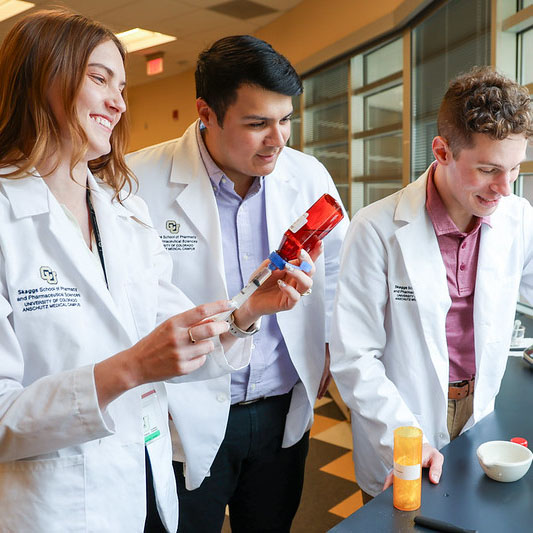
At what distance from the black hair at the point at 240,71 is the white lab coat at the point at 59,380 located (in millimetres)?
649

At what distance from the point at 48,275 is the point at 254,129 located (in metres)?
0.79

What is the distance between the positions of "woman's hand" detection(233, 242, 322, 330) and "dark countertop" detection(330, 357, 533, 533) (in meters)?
0.49

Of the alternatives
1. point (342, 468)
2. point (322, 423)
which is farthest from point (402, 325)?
point (322, 423)

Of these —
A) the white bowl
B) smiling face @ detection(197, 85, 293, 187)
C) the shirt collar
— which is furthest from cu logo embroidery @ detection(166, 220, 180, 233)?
the white bowl

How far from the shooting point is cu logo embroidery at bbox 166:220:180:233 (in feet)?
5.97

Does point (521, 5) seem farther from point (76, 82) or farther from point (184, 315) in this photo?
point (184, 315)

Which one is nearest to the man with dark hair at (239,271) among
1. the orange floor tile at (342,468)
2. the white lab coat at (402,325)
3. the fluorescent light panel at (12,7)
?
the white lab coat at (402,325)

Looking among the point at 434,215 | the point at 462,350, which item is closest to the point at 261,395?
the point at 462,350

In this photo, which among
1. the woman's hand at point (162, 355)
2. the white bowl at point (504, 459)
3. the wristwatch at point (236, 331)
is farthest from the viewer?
the wristwatch at point (236, 331)

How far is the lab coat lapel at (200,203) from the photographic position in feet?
5.86

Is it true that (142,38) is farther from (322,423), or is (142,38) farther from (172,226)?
(172,226)

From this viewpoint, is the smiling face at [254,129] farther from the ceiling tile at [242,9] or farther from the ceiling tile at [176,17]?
the ceiling tile at [242,9]

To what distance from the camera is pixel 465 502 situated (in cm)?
120

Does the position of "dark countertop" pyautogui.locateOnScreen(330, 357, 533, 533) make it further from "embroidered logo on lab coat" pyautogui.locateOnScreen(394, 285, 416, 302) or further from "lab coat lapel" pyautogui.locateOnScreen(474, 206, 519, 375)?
"embroidered logo on lab coat" pyautogui.locateOnScreen(394, 285, 416, 302)
